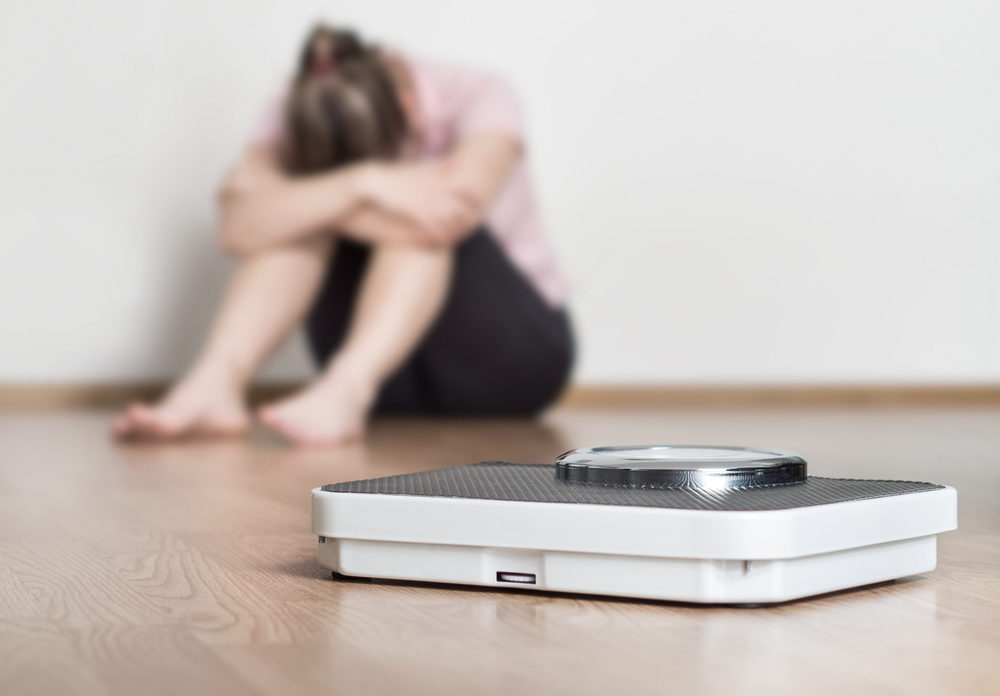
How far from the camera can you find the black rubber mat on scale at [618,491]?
0.43 meters

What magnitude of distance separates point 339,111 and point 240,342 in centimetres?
38

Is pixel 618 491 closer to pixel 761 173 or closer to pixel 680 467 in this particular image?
pixel 680 467

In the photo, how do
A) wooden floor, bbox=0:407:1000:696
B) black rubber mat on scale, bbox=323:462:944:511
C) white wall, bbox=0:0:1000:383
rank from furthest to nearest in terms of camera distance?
white wall, bbox=0:0:1000:383
black rubber mat on scale, bbox=323:462:944:511
wooden floor, bbox=0:407:1000:696

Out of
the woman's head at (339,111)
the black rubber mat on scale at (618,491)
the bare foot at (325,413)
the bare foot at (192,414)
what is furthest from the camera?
the woman's head at (339,111)

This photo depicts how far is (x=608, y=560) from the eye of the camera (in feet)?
1.42

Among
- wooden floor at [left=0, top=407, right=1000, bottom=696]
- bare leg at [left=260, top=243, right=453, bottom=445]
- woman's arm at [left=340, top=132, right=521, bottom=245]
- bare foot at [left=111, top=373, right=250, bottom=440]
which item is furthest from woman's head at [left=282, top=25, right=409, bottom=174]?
wooden floor at [left=0, top=407, right=1000, bottom=696]

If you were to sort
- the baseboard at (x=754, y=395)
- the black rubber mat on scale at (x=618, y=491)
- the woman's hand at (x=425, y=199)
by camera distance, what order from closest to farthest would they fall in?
the black rubber mat on scale at (x=618, y=491) → the woman's hand at (x=425, y=199) → the baseboard at (x=754, y=395)

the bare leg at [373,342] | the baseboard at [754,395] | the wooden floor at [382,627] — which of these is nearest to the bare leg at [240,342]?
the bare leg at [373,342]

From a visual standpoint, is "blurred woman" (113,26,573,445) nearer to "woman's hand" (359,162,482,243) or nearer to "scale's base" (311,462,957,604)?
"woman's hand" (359,162,482,243)

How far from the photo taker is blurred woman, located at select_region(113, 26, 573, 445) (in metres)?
1.58

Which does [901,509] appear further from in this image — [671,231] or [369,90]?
[671,231]

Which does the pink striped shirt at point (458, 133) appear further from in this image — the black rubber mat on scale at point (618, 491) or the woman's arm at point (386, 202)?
the black rubber mat on scale at point (618, 491)

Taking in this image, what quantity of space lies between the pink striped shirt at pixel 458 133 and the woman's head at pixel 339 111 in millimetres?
67

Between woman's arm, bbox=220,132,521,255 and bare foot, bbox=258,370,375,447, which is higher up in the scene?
woman's arm, bbox=220,132,521,255
